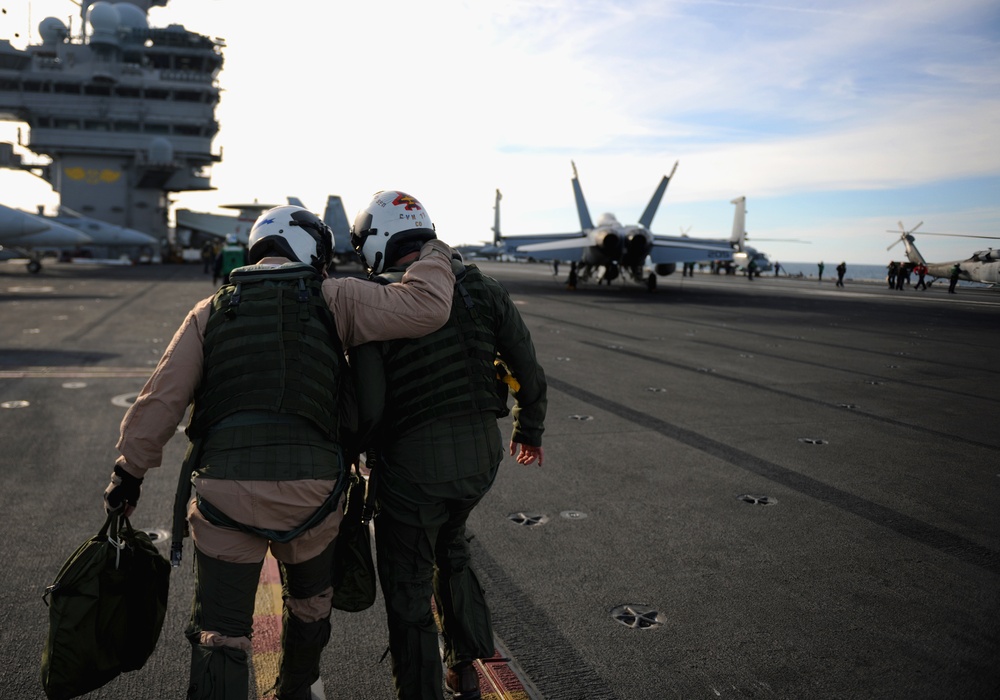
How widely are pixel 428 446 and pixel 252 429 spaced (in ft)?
2.41

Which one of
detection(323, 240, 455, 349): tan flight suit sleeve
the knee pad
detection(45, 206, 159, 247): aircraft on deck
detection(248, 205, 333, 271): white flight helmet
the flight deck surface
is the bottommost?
the flight deck surface

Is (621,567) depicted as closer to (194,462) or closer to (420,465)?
(420,465)

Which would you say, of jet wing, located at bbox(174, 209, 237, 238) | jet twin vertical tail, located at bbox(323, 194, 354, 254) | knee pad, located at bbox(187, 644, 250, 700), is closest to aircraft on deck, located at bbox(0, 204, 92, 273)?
jet twin vertical tail, located at bbox(323, 194, 354, 254)

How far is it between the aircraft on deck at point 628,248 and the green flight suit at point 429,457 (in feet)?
85.1

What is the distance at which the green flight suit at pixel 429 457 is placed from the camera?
291 centimetres

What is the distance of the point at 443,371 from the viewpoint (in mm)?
3014

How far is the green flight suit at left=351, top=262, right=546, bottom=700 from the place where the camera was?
2908 millimetres

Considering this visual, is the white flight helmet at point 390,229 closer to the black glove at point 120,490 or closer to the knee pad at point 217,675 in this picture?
the black glove at point 120,490

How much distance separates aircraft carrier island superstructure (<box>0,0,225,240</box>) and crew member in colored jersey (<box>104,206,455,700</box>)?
199 feet

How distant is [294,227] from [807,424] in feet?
22.8

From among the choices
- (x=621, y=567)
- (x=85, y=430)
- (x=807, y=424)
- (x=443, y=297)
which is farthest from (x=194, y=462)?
(x=807, y=424)

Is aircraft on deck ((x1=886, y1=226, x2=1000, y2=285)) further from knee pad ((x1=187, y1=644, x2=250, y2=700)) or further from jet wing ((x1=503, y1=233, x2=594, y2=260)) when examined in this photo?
knee pad ((x1=187, y1=644, x2=250, y2=700))

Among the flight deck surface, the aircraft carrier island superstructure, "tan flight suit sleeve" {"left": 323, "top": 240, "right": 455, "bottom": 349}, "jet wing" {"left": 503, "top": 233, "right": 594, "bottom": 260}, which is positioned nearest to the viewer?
"tan flight suit sleeve" {"left": 323, "top": 240, "right": 455, "bottom": 349}

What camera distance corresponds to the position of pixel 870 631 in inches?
143
